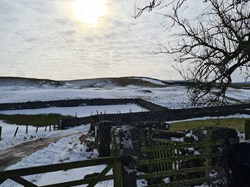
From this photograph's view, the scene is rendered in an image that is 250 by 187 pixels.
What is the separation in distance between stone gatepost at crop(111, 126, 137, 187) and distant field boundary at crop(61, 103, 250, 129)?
1167 inches

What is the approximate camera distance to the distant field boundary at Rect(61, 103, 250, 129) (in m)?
37.1

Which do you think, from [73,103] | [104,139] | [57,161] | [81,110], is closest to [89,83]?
[73,103]

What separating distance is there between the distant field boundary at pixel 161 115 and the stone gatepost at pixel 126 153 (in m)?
29.6

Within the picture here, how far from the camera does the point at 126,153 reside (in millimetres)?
5914

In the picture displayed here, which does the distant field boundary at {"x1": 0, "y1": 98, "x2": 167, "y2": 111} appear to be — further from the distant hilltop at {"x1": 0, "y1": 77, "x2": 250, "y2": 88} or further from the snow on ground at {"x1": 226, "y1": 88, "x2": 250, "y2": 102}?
the distant hilltop at {"x1": 0, "y1": 77, "x2": 250, "y2": 88}

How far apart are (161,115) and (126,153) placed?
33765 mm

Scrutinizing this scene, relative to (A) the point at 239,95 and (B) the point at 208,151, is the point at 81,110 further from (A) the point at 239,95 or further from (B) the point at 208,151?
(B) the point at 208,151

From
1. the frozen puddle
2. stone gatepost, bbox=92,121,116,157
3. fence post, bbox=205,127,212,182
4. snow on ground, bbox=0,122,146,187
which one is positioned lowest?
the frozen puddle

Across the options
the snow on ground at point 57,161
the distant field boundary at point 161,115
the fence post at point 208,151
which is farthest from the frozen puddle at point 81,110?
the fence post at point 208,151

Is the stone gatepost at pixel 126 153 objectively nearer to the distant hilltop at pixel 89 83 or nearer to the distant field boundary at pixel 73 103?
the distant field boundary at pixel 73 103

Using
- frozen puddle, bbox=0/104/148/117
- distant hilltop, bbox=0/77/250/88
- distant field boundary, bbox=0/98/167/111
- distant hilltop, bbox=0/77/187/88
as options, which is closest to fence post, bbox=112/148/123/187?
frozen puddle, bbox=0/104/148/117

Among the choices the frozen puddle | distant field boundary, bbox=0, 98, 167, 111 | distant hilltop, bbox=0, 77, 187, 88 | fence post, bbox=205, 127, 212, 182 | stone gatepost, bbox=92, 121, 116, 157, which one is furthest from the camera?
distant hilltop, bbox=0, 77, 187, 88

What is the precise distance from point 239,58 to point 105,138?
691cm

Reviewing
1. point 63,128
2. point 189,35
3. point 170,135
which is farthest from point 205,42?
point 63,128
